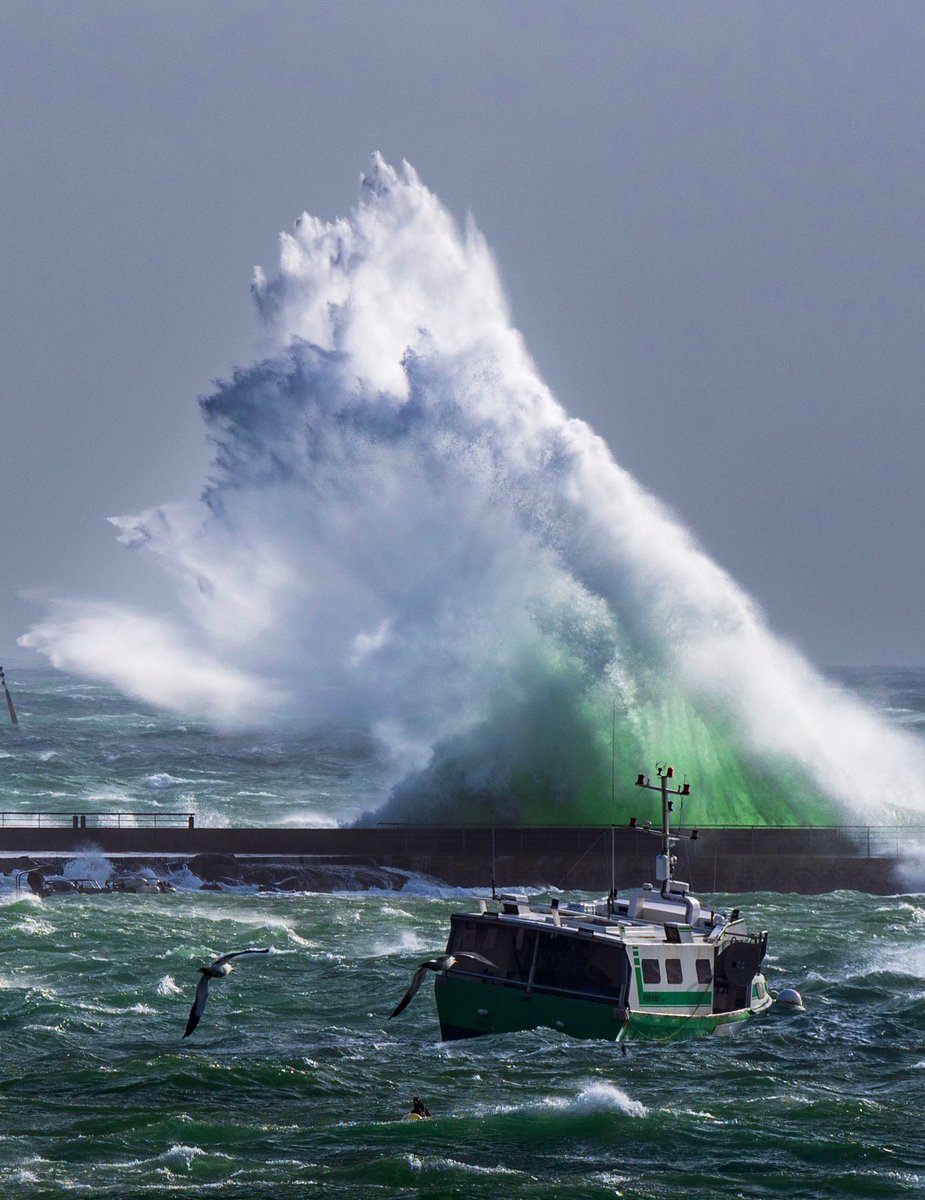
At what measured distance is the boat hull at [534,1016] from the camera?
3253 centimetres

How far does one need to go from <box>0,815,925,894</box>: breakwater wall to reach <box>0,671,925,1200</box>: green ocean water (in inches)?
193

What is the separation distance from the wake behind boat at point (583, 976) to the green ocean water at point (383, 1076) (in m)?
0.44

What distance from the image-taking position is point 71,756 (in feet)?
363

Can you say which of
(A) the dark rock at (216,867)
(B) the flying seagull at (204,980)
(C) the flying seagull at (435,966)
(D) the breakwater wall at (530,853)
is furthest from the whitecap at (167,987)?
(D) the breakwater wall at (530,853)

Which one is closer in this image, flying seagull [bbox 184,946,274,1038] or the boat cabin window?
flying seagull [bbox 184,946,274,1038]

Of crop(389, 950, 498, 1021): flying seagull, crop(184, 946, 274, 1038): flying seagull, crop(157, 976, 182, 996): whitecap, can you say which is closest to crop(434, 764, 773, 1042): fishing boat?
crop(389, 950, 498, 1021): flying seagull

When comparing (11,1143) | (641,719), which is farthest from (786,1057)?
(641,719)

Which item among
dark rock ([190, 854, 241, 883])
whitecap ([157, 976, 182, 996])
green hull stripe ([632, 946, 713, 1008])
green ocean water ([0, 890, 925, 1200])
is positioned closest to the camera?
green ocean water ([0, 890, 925, 1200])

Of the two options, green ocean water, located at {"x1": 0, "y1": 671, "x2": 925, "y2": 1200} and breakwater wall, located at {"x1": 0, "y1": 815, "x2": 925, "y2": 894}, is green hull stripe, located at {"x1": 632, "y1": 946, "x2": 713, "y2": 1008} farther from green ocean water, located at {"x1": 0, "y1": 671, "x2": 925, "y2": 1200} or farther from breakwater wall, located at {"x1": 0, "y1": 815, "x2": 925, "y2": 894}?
breakwater wall, located at {"x1": 0, "y1": 815, "x2": 925, "y2": 894}

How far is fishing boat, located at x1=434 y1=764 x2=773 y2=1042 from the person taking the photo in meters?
32.6

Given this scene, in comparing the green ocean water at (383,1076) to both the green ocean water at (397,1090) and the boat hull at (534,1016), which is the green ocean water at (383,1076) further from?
the boat hull at (534,1016)

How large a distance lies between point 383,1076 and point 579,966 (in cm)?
429

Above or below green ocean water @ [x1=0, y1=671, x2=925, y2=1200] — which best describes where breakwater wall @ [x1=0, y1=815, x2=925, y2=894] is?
above

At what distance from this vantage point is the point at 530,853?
56.7 metres
